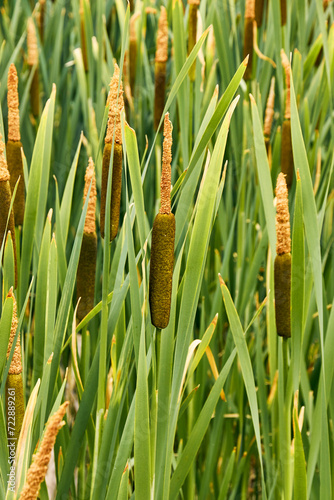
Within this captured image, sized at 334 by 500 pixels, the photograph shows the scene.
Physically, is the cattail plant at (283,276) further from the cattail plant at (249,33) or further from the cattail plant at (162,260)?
the cattail plant at (249,33)

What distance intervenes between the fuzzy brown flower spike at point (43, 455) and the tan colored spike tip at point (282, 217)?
0.83 ft

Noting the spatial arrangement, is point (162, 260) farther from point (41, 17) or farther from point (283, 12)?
point (41, 17)

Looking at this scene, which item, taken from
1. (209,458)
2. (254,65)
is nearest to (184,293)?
(209,458)

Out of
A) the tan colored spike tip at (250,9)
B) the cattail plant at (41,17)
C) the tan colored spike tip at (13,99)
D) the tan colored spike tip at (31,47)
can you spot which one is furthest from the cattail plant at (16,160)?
the cattail plant at (41,17)

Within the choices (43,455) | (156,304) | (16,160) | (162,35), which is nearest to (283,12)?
(162,35)

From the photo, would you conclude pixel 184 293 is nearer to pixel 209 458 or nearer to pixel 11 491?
pixel 11 491

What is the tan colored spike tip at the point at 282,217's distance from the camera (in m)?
0.46

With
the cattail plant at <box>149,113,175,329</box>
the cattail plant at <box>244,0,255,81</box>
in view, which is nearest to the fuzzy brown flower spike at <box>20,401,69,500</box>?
the cattail plant at <box>149,113,175,329</box>

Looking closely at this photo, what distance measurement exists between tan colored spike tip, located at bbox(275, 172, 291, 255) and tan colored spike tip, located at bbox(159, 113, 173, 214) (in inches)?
4.4

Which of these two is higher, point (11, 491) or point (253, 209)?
point (253, 209)

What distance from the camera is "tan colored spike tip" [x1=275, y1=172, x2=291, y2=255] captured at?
46 centimetres

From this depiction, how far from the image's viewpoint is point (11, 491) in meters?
0.42

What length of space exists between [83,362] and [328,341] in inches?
9.4

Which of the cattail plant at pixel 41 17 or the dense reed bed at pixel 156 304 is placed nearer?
the dense reed bed at pixel 156 304
